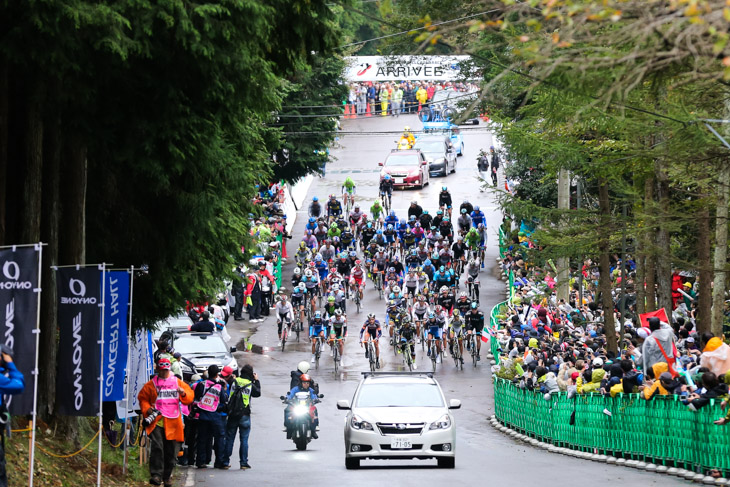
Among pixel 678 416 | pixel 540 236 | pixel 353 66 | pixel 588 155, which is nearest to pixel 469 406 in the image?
pixel 540 236

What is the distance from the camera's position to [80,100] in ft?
51.6

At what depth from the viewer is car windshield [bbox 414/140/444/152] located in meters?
75.9

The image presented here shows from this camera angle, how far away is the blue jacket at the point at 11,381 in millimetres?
11266

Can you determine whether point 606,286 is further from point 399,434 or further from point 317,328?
point 399,434

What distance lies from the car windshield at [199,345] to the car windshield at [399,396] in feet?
36.0

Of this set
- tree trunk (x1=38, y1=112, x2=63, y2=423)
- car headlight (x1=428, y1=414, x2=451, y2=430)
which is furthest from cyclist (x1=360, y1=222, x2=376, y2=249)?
tree trunk (x1=38, y1=112, x2=63, y2=423)

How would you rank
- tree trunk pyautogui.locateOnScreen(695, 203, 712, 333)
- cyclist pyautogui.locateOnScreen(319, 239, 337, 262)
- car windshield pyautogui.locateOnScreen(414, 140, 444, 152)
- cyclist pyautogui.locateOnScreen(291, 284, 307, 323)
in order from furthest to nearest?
car windshield pyautogui.locateOnScreen(414, 140, 444, 152), cyclist pyautogui.locateOnScreen(319, 239, 337, 262), cyclist pyautogui.locateOnScreen(291, 284, 307, 323), tree trunk pyautogui.locateOnScreen(695, 203, 712, 333)

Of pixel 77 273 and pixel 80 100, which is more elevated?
pixel 80 100

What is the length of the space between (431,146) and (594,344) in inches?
1957

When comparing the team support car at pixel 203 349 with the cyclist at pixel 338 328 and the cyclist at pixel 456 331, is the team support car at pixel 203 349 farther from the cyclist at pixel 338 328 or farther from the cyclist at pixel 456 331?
the cyclist at pixel 456 331

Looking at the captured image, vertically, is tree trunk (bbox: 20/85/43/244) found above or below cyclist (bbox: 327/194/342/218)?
below

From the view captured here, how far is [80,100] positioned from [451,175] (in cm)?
6117

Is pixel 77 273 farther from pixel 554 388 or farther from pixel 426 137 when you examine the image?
pixel 426 137

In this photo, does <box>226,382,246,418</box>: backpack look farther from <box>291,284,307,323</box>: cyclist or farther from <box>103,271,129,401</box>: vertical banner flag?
<box>291,284,307,323</box>: cyclist
